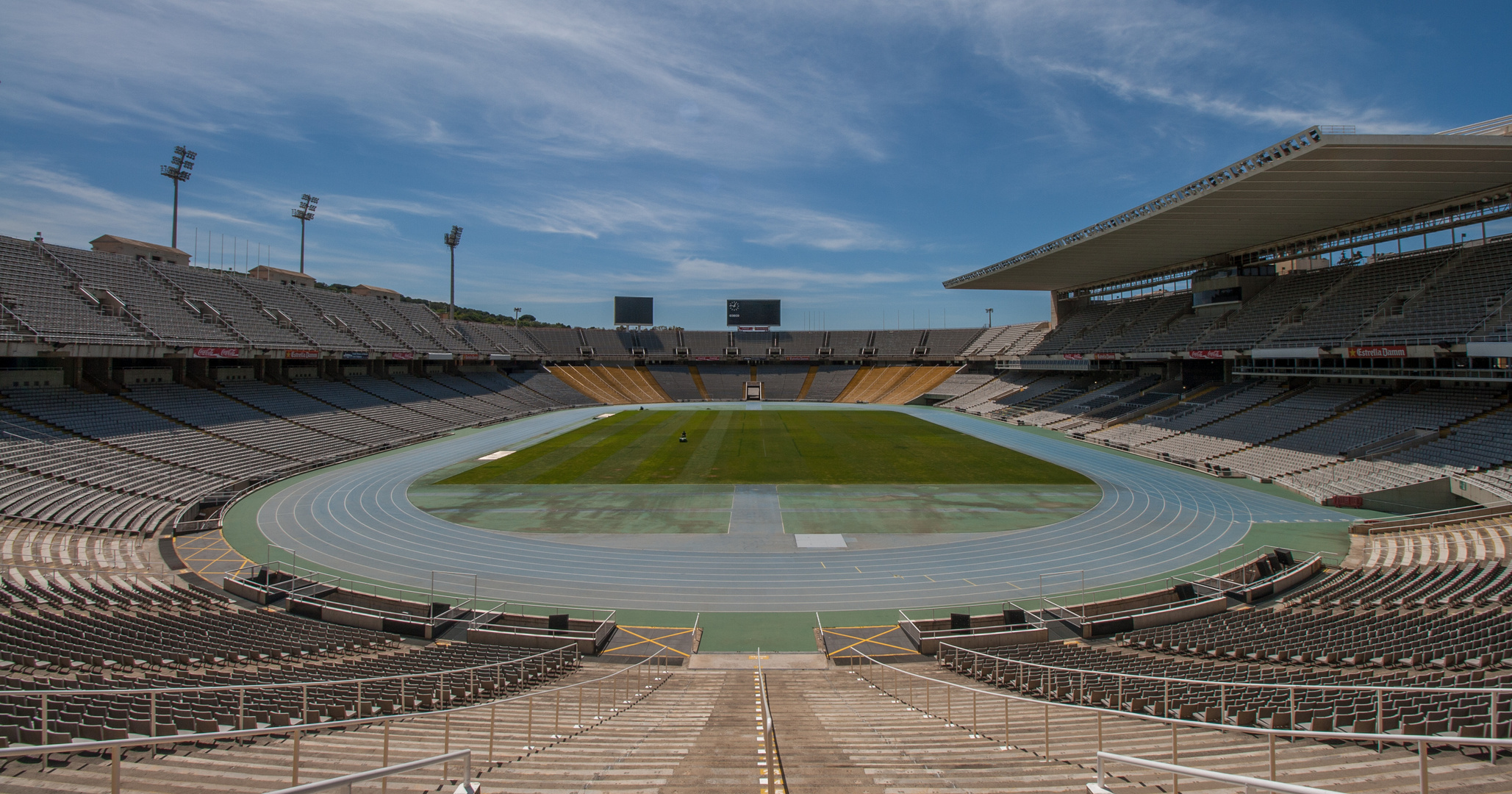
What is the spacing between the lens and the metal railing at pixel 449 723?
11.5ft

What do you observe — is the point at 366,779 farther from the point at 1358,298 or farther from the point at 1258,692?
the point at 1358,298

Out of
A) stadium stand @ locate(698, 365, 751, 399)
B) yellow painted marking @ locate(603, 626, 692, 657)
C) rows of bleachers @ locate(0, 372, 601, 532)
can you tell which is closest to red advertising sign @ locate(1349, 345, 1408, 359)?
yellow painted marking @ locate(603, 626, 692, 657)

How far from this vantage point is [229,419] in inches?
1342

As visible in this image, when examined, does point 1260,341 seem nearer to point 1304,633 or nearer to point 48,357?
point 1304,633

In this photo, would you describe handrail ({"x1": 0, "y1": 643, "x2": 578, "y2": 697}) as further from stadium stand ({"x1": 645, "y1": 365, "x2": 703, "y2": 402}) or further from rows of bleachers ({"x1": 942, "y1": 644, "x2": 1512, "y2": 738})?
stadium stand ({"x1": 645, "y1": 365, "x2": 703, "y2": 402})

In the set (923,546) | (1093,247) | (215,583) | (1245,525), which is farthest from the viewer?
(1093,247)

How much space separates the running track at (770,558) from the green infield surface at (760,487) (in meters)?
1.64

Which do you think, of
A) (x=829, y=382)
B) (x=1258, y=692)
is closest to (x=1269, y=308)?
(x=1258, y=692)

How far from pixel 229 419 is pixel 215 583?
22.7 m

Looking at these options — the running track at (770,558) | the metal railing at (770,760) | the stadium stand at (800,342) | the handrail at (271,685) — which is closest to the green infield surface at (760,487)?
the running track at (770,558)

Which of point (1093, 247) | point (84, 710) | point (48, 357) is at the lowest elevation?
point (84, 710)

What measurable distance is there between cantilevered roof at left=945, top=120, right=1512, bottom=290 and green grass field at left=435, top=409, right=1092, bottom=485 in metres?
15.1

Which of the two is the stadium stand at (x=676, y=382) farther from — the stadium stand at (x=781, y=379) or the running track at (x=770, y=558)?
the running track at (x=770, y=558)

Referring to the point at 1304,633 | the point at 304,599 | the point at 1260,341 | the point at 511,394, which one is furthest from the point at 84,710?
the point at 511,394
